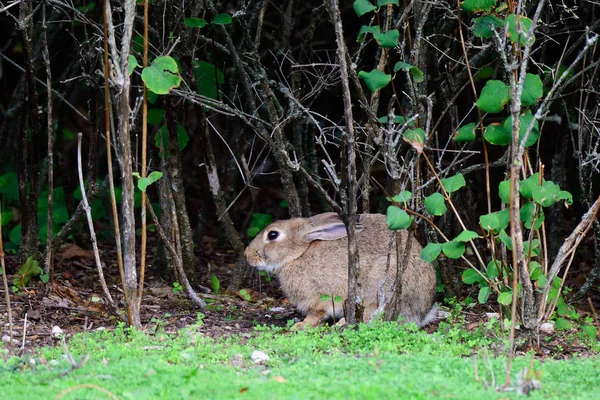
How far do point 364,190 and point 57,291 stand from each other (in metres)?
2.76

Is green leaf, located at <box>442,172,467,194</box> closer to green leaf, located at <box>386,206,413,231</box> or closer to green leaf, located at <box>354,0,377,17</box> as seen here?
green leaf, located at <box>386,206,413,231</box>

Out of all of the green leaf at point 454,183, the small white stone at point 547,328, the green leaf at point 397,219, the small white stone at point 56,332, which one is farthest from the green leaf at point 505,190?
the small white stone at point 56,332

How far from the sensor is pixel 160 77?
227 inches

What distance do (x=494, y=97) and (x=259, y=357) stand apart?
7.04 feet

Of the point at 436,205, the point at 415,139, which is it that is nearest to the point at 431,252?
the point at 436,205

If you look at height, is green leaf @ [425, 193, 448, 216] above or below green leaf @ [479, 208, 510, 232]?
above

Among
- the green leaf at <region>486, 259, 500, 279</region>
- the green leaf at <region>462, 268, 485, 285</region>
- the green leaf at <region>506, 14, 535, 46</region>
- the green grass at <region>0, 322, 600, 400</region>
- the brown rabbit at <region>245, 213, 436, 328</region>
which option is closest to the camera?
the green grass at <region>0, 322, 600, 400</region>

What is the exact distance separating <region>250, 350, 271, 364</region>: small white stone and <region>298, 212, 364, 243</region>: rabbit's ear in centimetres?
175

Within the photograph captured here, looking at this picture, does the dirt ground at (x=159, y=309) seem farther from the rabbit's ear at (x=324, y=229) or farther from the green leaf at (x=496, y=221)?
the green leaf at (x=496, y=221)

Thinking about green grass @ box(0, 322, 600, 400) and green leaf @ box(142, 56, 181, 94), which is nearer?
green grass @ box(0, 322, 600, 400)

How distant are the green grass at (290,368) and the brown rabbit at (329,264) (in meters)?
0.56

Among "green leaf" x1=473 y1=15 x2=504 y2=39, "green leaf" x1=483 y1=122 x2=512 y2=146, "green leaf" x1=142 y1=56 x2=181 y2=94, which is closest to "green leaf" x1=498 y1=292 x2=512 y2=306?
"green leaf" x1=483 y1=122 x2=512 y2=146

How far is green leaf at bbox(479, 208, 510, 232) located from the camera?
18.6ft

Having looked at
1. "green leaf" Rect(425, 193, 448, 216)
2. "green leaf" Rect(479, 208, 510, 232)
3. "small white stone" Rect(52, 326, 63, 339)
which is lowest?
"small white stone" Rect(52, 326, 63, 339)
